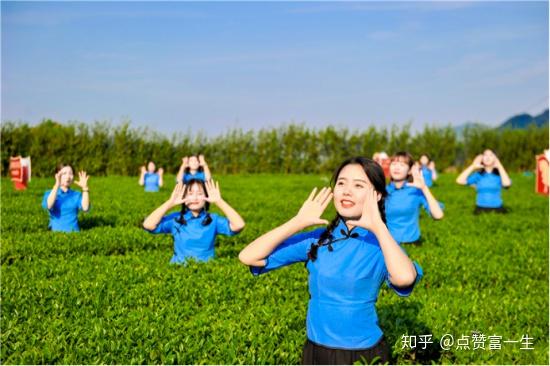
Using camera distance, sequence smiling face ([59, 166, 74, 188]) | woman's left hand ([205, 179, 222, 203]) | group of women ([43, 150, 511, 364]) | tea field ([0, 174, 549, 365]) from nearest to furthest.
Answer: group of women ([43, 150, 511, 364])
tea field ([0, 174, 549, 365])
woman's left hand ([205, 179, 222, 203])
smiling face ([59, 166, 74, 188])

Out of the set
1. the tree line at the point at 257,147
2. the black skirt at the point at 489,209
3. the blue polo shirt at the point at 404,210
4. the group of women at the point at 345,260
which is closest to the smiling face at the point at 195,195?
the blue polo shirt at the point at 404,210

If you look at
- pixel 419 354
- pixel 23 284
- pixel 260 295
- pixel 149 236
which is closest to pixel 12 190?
pixel 149 236

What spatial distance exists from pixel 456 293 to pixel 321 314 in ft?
16.2

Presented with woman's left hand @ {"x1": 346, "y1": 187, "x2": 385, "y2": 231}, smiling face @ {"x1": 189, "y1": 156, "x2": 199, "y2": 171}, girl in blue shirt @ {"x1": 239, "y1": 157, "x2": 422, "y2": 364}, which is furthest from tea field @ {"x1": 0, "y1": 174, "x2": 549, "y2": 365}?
smiling face @ {"x1": 189, "y1": 156, "x2": 199, "y2": 171}

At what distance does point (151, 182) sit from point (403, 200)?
1565 cm

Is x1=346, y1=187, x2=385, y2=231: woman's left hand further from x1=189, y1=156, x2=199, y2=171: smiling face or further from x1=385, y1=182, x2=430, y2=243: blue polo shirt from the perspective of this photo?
x1=189, y1=156, x2=199, y2=171: smiling face

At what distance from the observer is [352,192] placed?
4418 mm

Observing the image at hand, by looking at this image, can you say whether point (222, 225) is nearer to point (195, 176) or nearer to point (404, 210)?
point (404, 210)

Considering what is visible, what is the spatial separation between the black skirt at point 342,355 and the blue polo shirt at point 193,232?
13.4ft

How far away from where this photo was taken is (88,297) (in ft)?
25.5

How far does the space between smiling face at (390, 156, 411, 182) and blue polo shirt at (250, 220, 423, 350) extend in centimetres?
712

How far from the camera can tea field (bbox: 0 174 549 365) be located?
6.29 metres

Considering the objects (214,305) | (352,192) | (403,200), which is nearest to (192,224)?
(214,305)

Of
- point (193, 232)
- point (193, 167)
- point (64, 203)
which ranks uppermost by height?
point (193, 167)
